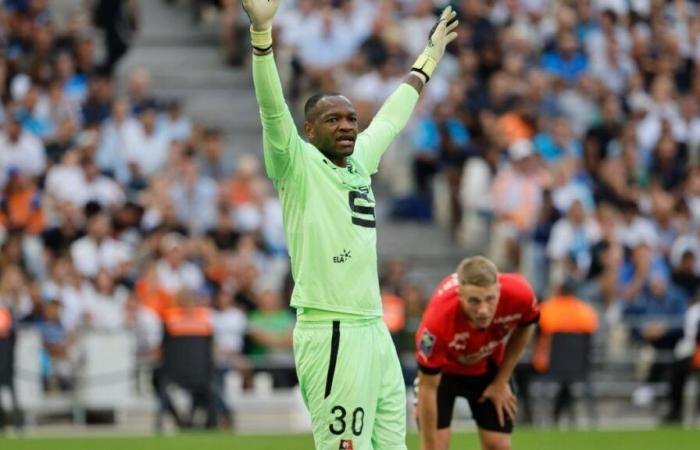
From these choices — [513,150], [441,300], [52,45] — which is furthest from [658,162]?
[441,300]

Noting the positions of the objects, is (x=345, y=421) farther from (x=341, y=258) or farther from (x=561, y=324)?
(x=561, y=324)

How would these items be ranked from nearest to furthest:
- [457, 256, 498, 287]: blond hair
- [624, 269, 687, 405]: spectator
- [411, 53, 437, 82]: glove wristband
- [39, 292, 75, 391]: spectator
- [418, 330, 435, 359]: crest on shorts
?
[411, 53, 437, 82]: glove wristband → [457, 256, 498, 287]: blond hair → [418, 330, 435, 359]: crest on shorts → [39, 292, 75, 391]: spectator → [624, 269, 687, 405]: spectator

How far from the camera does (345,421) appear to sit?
9039mm

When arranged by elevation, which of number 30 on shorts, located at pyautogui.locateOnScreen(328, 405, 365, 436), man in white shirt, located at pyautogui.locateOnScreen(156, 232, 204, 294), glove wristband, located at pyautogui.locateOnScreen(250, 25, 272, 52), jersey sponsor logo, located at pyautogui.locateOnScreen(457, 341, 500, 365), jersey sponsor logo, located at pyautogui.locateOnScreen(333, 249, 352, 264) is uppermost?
glove wristband, located at pyautogui.locateOnScreen(250, 25, 272, 52)

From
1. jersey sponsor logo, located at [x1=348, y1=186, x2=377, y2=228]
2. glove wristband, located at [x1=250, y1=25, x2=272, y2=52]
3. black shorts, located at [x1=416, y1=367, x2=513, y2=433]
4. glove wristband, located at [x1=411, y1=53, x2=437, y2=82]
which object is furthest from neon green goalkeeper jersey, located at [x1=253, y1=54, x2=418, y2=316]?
black shorts, located at [x1=416, y1=367, x2=513, y2=433]

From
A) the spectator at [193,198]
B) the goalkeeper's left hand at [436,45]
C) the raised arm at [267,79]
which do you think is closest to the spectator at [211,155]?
the spectator at [193,198]

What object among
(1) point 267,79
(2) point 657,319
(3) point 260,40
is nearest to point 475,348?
(1) point 267,79

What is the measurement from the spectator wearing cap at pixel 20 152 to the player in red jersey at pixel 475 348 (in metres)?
11.2

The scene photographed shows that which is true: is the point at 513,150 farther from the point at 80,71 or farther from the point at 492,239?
the point at 80,71

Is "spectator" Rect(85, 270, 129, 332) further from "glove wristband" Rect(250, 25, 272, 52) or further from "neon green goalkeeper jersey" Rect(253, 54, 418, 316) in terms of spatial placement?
"glove wristband" Rect(250, 25, 272, 52)

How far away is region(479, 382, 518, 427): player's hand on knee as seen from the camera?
11414 millimetres

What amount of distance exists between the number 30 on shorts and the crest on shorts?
78.6 inches

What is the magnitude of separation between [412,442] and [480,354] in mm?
5974

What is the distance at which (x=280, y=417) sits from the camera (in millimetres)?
20703
